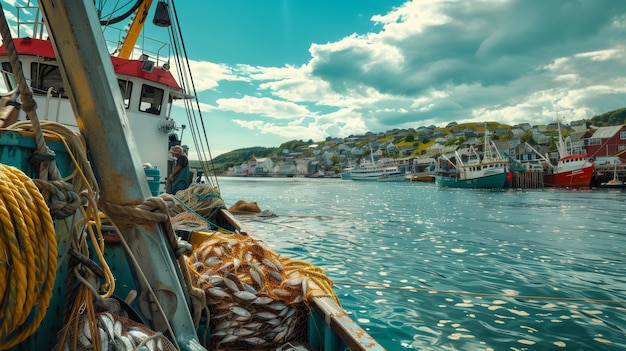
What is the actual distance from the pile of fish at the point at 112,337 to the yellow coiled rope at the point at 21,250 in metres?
0.31

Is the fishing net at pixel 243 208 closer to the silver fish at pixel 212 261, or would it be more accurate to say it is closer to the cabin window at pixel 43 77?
the cabin window at pixel 43 77

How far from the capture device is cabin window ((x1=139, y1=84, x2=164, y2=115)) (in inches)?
461

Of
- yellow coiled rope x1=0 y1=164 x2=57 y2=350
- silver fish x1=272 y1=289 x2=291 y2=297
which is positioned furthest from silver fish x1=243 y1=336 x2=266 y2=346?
yellow coiled rope x1=0 y1=164 x2=57 y2=350

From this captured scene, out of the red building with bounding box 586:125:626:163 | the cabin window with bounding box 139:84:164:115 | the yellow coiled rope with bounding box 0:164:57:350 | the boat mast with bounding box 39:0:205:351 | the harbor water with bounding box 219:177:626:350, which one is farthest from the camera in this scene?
the red building with bounding box 586:125:626:163

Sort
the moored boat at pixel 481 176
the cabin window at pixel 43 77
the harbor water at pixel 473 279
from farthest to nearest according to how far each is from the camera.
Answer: the moored boat at pixel 481 176, the cabin window at pixel 43 77, the harbor water at pixel 473 279

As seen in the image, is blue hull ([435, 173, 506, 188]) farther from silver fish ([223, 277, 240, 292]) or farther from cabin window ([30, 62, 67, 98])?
silver fish ([223, 277, 240, 292])

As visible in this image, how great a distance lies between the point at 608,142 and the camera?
68938mm

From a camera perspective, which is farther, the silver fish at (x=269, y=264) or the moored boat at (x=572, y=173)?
the moored boat at (x=572, y=173)

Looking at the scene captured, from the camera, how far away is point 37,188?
1754mm

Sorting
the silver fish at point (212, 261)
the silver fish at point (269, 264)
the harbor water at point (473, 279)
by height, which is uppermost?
the silver fish at point (212, 261)

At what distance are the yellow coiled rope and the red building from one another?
84.9 m

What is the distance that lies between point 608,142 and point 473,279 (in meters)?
79.5

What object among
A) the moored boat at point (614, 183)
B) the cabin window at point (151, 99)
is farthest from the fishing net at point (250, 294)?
the moored boat at point (614, 183)

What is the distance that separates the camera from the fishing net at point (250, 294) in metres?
3.24
